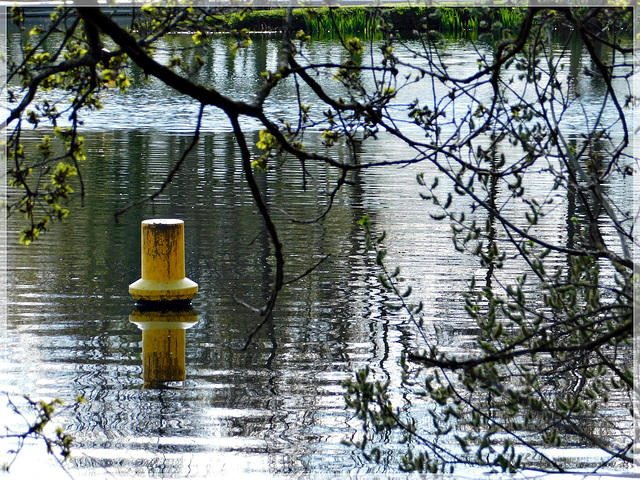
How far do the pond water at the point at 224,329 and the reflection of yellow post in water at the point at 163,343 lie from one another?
4cm

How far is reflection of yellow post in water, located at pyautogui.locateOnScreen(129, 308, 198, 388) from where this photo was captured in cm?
695

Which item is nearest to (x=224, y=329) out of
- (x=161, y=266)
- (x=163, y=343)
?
(x=163, y=343)

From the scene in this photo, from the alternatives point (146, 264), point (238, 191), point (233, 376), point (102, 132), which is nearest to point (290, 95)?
point (102, 132)

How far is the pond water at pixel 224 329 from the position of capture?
561cm

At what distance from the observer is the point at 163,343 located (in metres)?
7.69

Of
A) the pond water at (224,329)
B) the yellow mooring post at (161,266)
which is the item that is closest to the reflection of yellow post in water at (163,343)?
the pond water at (224,329)

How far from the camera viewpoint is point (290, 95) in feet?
93.5

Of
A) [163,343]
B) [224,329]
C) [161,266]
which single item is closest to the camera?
[163,343]

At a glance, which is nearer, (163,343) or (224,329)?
(163,343)

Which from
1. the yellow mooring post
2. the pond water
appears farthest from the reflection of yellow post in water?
the yellow mooring post

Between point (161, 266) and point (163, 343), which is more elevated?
point (161, 266)

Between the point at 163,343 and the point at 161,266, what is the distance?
1.17 m

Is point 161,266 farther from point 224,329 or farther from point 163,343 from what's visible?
point 163,343

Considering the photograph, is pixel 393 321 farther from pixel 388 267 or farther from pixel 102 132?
pixel 102 132
